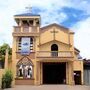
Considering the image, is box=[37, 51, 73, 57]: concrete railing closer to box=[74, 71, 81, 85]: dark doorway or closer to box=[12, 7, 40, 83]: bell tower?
box=[12, 7, 40, 83]: bell tower

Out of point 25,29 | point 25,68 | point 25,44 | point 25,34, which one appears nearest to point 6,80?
point 25,68

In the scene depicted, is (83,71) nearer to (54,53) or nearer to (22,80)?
(54,53)

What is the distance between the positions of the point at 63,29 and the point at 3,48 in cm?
1739

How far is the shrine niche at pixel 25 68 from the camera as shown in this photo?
153ft

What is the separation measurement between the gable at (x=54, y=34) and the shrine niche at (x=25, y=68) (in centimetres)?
388

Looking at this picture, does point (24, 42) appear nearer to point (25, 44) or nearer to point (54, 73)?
point (25, 44)

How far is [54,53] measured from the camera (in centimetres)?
4694

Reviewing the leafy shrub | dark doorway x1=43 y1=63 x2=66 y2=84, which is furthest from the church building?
the leafy shrub

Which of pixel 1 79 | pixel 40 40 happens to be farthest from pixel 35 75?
pixel 1 79

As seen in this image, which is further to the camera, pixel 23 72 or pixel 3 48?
pixel 3 48

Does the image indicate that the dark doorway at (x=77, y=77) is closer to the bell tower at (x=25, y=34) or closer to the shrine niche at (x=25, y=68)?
the shrine niche at (x=25, y=68)

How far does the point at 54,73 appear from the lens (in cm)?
4847

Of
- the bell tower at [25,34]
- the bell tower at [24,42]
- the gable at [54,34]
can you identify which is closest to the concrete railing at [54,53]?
the bell tower at [24,42]

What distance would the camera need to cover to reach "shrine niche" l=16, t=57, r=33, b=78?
4650 cm
